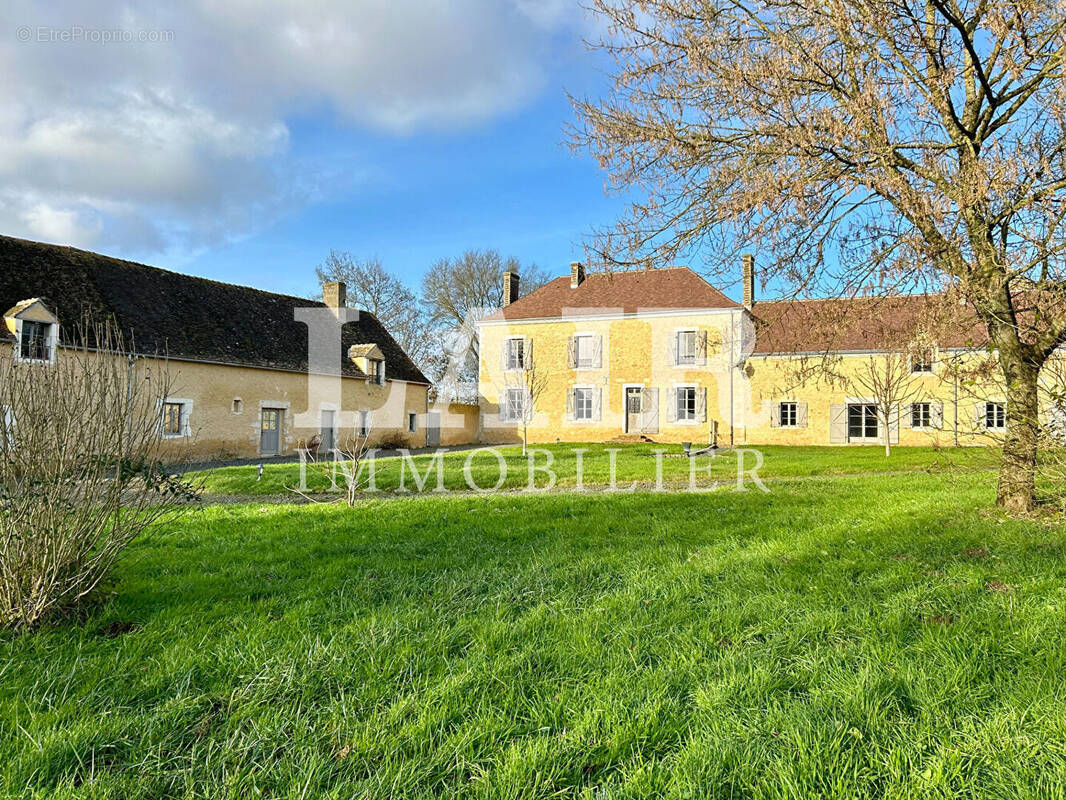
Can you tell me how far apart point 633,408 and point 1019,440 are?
2113 cm

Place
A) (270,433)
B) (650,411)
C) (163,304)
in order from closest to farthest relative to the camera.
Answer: (163,304) < (270,433) < (650,411)

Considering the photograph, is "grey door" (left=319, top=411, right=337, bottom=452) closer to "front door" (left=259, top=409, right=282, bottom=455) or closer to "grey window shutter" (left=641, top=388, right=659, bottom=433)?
"front door" (left=259, top=409, right=282, bottom=455)

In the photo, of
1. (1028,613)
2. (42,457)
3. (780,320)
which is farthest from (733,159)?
(42,457)

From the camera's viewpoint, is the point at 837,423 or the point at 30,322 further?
the point at 837,423

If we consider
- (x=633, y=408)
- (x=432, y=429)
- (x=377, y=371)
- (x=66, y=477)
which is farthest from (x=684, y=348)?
(x=66, y=477)

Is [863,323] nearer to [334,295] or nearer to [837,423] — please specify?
[837,423]

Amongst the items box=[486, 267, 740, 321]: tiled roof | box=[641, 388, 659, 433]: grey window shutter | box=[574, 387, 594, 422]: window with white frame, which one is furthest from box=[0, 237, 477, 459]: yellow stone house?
box=[641, 388, 659, 433]: grey window shutter

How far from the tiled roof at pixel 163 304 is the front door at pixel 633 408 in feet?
36.4

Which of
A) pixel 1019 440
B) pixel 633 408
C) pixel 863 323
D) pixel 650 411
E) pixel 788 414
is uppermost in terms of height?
pixel 863 323

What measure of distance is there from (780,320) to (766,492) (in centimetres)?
350

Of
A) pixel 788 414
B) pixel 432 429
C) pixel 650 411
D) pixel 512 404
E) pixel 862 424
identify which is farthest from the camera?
pixel 432 429

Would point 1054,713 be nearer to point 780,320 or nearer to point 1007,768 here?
point 1007,768

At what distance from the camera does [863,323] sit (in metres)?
6.78

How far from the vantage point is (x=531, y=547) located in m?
5.66
